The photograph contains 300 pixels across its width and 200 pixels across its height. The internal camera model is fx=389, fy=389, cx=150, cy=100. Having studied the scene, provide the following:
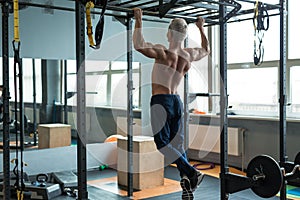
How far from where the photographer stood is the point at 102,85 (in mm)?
6453

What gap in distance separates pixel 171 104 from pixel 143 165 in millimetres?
1942

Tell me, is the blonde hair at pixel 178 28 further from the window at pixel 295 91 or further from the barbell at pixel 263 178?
A: the window at pixel 295 91

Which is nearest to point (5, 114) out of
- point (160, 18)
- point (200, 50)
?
point (160, 18)

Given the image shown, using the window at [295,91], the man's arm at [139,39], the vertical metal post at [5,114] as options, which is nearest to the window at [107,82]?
the window at [295,91]

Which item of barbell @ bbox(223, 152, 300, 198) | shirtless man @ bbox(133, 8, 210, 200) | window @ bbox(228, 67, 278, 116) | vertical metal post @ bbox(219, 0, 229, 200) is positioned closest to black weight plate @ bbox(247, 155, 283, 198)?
barbell @ bbox(223, 152, 300, 198)

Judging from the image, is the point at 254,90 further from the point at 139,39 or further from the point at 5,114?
the point at 5,114

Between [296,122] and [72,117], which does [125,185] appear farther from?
[296,122]

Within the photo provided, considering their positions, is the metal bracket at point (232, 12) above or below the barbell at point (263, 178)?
above

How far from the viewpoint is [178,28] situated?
3238 mm

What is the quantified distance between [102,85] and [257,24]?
3.42 meters

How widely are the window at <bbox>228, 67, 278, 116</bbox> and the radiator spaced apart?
45 cm

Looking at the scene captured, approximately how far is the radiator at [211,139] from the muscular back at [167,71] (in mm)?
2962

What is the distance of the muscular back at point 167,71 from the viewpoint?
3.29 metres

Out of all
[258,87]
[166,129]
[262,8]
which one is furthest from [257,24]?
[258,87]
